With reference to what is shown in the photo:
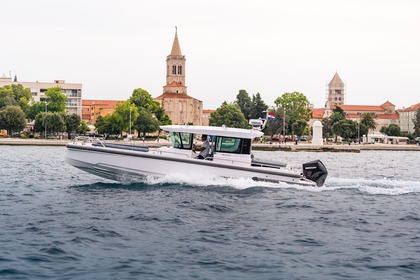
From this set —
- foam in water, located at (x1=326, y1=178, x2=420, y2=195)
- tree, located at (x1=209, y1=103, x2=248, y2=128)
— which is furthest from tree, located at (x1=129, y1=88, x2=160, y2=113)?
foam in water, located at (x1=326, y1=178, x2=420, y2=195)

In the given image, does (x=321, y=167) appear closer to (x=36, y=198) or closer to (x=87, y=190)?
(x=87, y=190)

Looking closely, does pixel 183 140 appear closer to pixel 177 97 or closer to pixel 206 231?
pixel 206 231

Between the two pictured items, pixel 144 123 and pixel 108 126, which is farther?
pixel 144 123

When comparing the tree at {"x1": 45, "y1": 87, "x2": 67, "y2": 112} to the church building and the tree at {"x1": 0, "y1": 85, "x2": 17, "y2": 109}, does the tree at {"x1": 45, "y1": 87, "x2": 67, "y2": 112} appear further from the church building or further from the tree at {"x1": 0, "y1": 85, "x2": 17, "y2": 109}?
the church building

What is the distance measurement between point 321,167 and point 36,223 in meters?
13.1

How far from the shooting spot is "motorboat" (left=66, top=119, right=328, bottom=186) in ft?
83.4

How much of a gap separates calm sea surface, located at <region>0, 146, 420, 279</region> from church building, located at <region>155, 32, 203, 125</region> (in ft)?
482

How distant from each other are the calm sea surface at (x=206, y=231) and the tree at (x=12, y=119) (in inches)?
3497

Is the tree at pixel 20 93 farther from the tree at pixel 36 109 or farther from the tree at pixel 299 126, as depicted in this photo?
the tree at pixel 299 126

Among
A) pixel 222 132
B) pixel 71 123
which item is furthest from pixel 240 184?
pixel 71 123

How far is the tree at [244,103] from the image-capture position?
500 feet

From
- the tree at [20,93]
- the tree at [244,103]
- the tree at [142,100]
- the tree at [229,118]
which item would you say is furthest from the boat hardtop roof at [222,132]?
the tree at [20,93]

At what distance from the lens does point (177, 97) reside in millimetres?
176125

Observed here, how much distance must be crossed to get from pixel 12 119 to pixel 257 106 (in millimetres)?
62704
